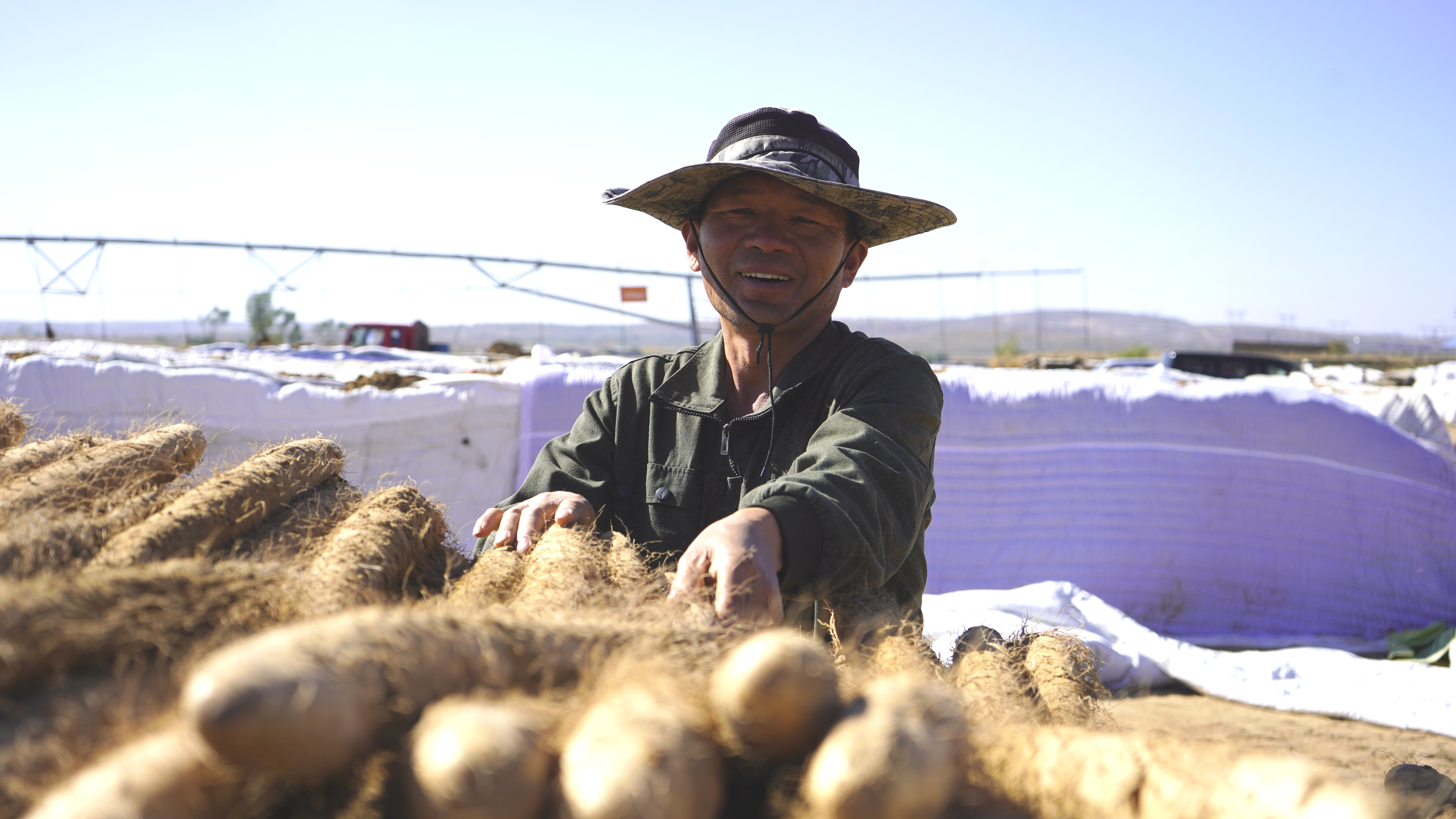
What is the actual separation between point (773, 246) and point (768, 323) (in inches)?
6.7

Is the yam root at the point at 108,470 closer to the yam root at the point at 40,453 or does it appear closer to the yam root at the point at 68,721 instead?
the yam root at the point at 40,453

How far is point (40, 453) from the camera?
1.61 metres

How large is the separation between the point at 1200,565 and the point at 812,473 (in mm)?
4735

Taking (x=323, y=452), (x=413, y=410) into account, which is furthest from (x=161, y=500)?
(x=413, y=410)

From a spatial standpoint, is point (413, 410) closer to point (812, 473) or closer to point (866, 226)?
point (866, 226)

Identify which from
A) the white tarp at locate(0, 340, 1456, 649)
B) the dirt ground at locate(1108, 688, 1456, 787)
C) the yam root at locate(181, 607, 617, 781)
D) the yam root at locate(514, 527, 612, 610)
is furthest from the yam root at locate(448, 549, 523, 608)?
the white tarp at locate(0, 340, 1456, 649)

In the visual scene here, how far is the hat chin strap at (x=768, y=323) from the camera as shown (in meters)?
1.93

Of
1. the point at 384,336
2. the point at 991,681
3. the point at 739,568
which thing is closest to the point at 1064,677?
the point at 991,681

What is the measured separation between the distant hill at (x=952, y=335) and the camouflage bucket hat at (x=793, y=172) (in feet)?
27.5

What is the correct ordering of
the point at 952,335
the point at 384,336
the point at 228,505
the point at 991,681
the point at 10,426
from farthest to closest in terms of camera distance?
the point at 952,335
the point at 384,336
the point at 10,426
the point at 228,505
the point at 991,681

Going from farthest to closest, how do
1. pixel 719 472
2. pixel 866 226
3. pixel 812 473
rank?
1. pixel 866 226
2. pixel 719 472
3. pixel 812 473

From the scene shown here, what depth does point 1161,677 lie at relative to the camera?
4504 mm

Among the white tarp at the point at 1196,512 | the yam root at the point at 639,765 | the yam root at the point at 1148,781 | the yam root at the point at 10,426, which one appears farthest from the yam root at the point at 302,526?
the white tarp at the point at 1196,512

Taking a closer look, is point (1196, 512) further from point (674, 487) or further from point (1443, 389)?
point (1443, 389)
